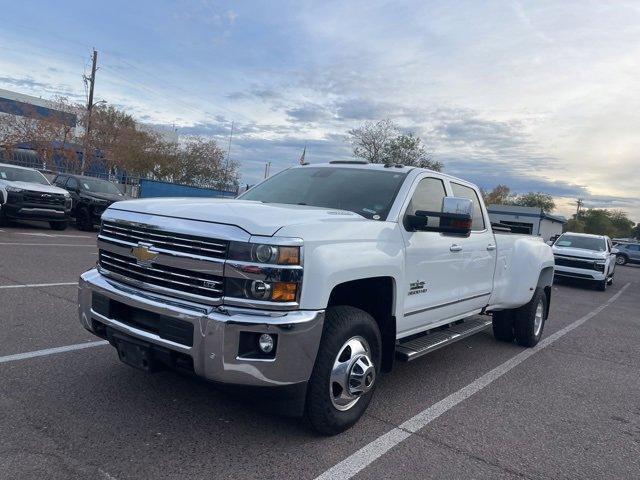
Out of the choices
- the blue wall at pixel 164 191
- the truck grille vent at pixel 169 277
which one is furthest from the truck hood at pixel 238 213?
the blue wall at pixel 164 191

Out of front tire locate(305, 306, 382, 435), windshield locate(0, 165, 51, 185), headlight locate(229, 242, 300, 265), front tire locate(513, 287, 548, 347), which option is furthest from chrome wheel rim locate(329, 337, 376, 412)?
windshield locate(0, 165, 51, 185)

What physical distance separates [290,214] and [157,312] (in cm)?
103

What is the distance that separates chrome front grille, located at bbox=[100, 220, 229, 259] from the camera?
10.6ft

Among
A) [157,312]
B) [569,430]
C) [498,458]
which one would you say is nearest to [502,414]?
[569,430]

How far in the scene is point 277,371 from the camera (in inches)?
125

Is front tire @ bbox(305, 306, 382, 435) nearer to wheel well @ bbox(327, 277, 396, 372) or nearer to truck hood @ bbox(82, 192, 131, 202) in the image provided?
wheel well @ bbox(327, 277, 396, 372)

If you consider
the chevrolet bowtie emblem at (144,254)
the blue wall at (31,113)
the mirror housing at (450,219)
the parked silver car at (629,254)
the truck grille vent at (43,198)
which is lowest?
the parked silver car at (629,254)

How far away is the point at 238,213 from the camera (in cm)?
343

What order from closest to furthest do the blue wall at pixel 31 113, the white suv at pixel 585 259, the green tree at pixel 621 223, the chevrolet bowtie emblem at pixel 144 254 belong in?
the chevrolet bowtie emblem at pixel 144 254 → the white suv at pixel 585 259 → the blue wall at pixel 31 113 → the green tree at pixel 621 223

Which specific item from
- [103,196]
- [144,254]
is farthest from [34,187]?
[144,254]

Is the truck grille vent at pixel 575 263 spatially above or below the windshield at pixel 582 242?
below

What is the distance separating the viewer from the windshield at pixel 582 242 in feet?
57.9

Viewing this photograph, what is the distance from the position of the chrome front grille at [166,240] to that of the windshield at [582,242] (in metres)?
16.9

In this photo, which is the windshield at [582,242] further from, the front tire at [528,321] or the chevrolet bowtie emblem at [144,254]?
the chevrolet bowtie emblem at [144,254]
